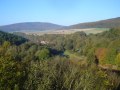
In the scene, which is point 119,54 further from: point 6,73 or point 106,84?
point 6,73

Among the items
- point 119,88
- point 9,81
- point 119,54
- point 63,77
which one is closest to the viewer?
point 9,81

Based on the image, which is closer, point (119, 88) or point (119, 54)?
point (119, 88)

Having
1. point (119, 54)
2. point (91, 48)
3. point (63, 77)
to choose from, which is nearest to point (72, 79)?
point (63, 77)

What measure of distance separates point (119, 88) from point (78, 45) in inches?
3080

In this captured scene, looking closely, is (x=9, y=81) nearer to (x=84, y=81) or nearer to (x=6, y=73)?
(x=6, y=73)

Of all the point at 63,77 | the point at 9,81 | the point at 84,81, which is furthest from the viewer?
the point at 63,77

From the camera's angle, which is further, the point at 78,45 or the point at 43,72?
the point at 78,45

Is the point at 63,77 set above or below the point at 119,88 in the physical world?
above

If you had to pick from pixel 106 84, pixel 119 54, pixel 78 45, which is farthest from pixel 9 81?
pixel 78 45

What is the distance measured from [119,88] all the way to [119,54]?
33936 mm

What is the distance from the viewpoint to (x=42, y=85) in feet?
89.2

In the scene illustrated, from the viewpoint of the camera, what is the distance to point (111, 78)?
44531 mm

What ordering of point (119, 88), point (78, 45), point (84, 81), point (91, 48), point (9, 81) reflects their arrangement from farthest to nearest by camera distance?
1. point (78, 45)
2. point (91, 48)
3. point (119, 88)
4. point (84, 81)
5. point (9, 81)

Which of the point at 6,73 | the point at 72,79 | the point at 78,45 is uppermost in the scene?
the point at 6,73
